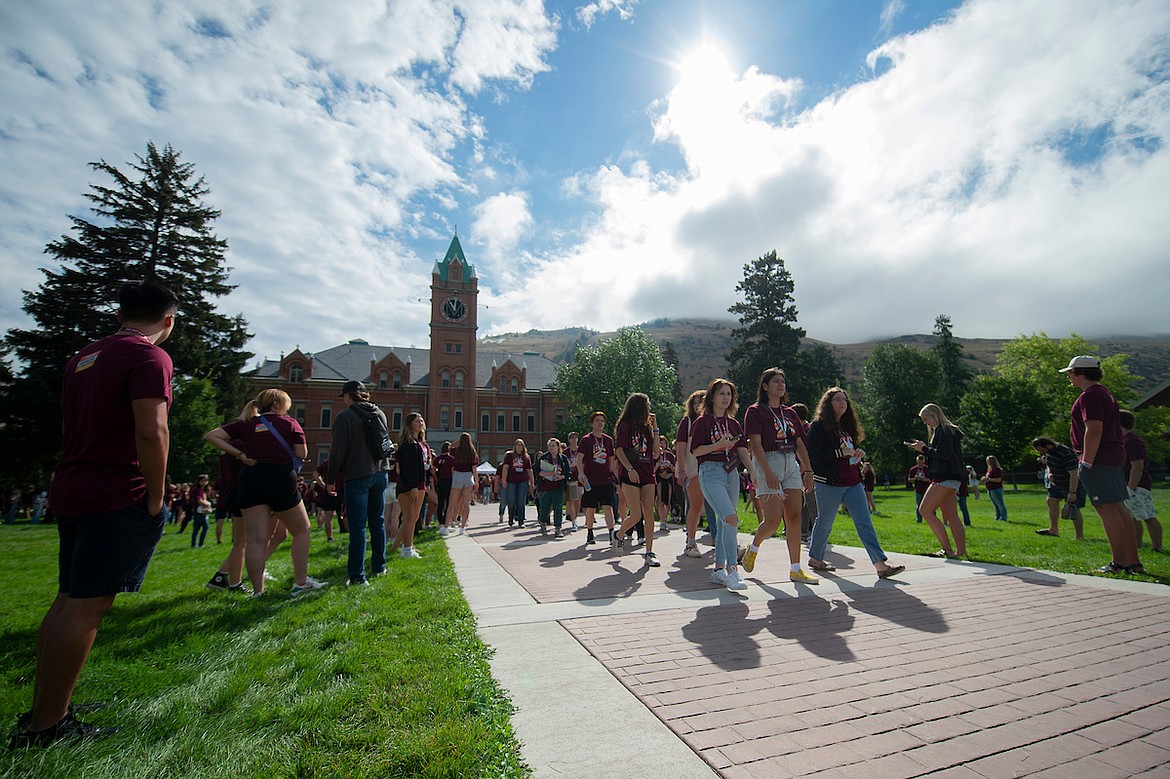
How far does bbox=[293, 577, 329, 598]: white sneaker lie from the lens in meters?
5.54

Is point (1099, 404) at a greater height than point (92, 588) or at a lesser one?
→ greater

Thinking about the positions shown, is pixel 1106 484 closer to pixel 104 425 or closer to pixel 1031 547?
pixel 1031 547

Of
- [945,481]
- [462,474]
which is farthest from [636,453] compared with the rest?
[462,474]

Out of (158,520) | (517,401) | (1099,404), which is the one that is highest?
(517,401)

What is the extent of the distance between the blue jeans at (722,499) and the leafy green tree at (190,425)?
99.3ft

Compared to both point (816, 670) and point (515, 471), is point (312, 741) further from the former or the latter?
point (515, 471)

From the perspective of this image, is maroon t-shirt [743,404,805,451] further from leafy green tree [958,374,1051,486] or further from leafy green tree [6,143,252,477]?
leafy green tree [958,374,1051,486]

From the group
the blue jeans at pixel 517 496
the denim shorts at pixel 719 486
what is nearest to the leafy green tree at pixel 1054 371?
the blue jeans at pixel 517 496

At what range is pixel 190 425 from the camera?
28.0 metres

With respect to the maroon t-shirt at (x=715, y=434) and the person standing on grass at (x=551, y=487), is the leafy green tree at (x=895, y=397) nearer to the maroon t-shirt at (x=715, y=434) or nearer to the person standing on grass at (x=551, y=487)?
the person standing on grass at (x=551, y=487)

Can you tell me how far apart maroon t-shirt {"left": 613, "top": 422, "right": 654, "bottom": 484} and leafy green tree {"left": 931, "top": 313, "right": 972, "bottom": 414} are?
65061 millimetres

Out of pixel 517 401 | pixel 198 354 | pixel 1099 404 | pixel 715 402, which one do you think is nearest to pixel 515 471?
pixel 715 402

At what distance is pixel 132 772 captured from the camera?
7.02ft

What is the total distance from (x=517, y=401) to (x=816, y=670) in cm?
5717
